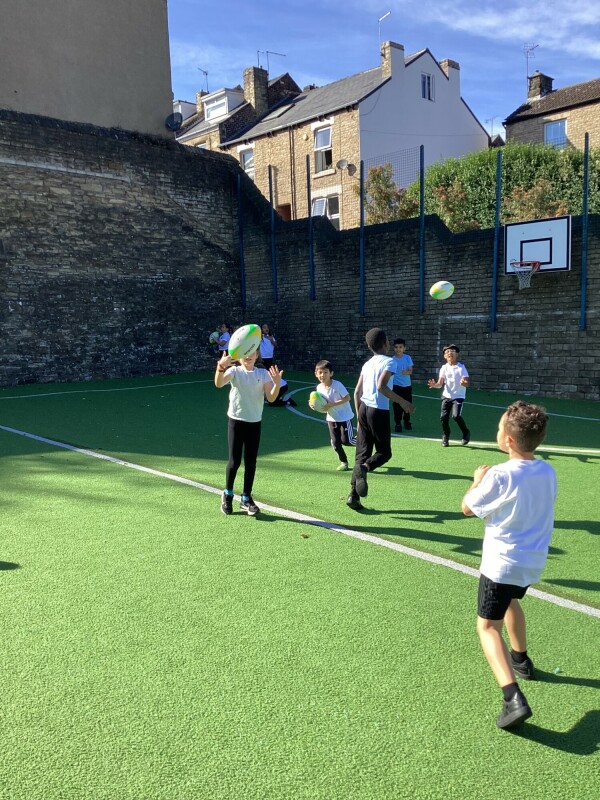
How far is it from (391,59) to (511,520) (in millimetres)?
34975

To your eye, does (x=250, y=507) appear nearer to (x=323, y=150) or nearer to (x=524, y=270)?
(x=524, y=270)

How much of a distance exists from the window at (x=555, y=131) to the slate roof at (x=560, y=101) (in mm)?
633

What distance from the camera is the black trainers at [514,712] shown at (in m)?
3.07

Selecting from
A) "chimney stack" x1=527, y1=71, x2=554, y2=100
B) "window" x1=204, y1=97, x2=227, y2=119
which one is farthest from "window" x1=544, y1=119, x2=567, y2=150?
"window" x1=204, y1=97, x2=227, y2=119

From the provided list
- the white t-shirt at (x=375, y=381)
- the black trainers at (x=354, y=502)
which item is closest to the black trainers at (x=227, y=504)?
the black trainers at (x=354, y=502)

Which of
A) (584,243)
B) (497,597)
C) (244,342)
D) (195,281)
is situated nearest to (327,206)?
(195,281)

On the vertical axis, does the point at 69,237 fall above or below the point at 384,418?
above

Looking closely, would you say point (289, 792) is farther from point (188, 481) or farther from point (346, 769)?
point (188, 481)

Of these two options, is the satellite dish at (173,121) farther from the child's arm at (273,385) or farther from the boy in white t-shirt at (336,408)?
the child's arm at (273,385)

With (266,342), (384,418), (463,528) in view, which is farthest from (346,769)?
(266,342)

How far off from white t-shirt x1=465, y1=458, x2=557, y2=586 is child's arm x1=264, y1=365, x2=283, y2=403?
3.42 meters

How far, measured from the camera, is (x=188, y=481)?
323 inches

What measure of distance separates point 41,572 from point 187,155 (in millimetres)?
20959

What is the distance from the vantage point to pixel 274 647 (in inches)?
158
